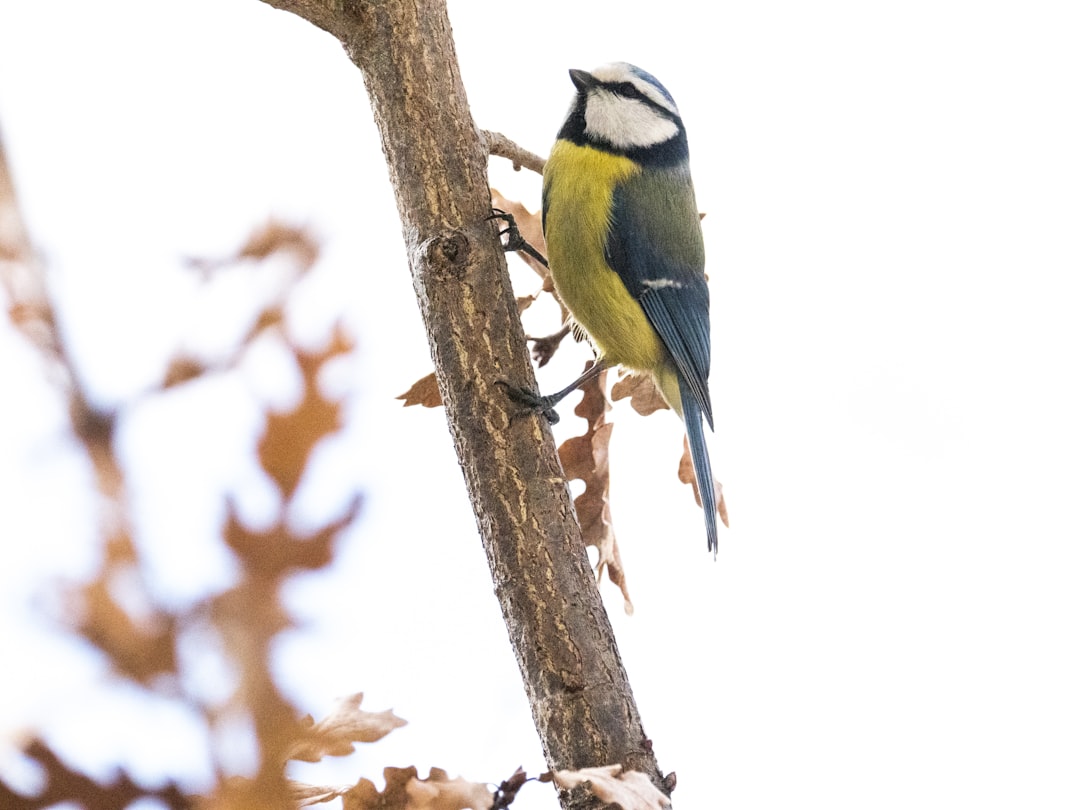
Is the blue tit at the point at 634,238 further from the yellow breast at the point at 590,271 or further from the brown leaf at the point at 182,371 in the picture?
the brown leaf at the point at 182,371

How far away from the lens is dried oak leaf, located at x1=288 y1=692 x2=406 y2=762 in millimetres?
335

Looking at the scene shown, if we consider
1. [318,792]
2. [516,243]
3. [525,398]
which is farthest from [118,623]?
[516,243]

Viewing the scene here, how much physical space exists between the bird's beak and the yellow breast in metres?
0.14

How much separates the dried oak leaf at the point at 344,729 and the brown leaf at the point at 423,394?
1.84ft

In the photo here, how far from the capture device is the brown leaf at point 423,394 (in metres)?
0.95

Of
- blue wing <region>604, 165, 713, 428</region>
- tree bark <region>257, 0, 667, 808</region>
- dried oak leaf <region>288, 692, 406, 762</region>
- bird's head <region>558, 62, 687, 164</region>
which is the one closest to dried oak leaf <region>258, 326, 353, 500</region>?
dried oak leaf <region>288, 692, 406, 762</region>

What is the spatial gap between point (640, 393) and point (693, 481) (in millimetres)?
155

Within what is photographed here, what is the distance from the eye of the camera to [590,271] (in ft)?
3.76

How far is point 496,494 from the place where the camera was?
0.80 m

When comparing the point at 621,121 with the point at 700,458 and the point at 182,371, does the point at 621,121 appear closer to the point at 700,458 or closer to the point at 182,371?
the point at 700,458

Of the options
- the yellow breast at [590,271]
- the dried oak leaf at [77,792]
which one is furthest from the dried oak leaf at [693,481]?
the dried oak leaf at [77,792]

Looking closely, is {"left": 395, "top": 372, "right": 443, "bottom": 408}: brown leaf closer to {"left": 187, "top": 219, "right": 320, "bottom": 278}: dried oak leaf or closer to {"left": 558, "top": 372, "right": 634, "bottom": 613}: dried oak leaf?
{"left": 558, "top": 372, "right": 634, "bottom": 613}: dried oak leaf

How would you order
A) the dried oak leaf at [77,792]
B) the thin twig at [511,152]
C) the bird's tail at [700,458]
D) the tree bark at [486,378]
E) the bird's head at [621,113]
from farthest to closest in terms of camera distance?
the bird's head at [621,113] < the bird's tail at [700,458] < the thin twig at [511,152] < the tree bark at [486,378] < the dried oak leaf at [77,792]

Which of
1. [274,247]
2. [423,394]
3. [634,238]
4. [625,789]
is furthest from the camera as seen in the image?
[634,238]
